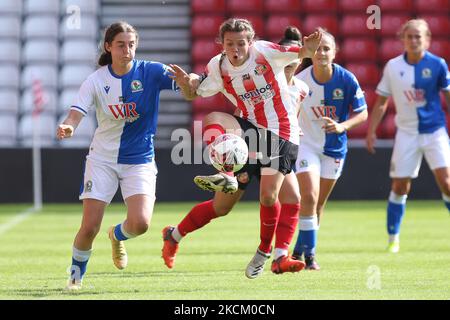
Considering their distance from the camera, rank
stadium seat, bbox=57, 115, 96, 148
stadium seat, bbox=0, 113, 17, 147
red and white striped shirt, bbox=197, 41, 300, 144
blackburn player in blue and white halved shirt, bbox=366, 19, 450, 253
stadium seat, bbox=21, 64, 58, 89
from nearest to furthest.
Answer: red and white striped shirt, bbox=197, 41, 300, 144, blackburn player in blue and white halved shirt, bbox=366, 19, 450, 253, stadium seat, bbox=57, 115, 96, 148, stadium seat, bbox=0, 113, 17, 147, stadium seat, bbox=21, 64, 58, 89

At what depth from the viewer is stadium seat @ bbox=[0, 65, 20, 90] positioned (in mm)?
18344

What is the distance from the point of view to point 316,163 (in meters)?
8.37

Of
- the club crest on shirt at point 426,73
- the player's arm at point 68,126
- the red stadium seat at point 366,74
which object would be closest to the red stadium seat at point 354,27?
the red stadium seat at point 366,74

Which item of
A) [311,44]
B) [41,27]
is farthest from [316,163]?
[41,27]

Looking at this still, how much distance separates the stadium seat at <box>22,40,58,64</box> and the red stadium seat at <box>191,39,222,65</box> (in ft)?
8.49

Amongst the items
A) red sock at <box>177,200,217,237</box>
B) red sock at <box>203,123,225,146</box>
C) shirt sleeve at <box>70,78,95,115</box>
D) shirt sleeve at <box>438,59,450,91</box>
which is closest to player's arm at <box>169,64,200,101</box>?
red sock at <box>203,123,225,146</box>

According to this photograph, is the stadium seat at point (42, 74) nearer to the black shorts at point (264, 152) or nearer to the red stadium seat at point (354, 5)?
the red stadium seat at point (354, 5)

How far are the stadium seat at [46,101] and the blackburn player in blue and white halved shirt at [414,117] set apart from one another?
31.0 ft

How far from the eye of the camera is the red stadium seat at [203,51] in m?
17.9

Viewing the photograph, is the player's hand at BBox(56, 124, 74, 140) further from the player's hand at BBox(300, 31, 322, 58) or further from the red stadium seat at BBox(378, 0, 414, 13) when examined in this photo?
the red stadium seat at BBox(378, 0, 414, 13)

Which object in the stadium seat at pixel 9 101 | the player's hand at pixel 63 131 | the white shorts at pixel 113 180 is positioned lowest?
the stadium seat at pixel 9 101

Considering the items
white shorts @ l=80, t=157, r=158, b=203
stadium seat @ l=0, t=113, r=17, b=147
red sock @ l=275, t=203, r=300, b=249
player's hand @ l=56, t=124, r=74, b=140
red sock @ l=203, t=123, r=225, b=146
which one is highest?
player's hand @ l=56, t=124, r=74, b=140

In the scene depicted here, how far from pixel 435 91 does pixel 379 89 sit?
1.67 feet

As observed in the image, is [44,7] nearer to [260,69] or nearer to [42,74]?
[42,74]
